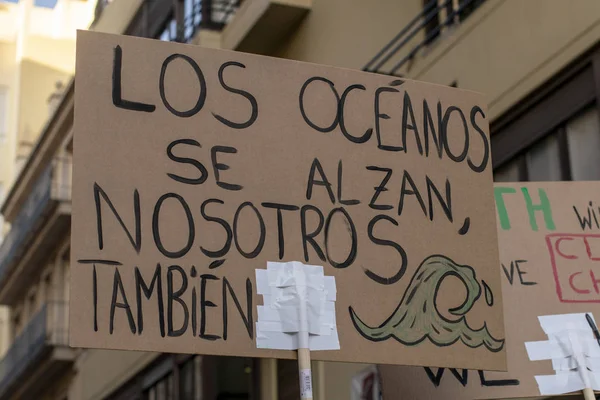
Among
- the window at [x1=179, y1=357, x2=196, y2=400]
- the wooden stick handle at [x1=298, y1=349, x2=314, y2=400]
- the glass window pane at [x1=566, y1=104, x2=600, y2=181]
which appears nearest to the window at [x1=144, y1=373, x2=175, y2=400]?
the window at [x1=179, y1=357, x2=196, y2=400]

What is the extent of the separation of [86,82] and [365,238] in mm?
955

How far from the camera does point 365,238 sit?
3.56 metres

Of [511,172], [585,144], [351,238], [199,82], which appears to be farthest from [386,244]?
[511,172]

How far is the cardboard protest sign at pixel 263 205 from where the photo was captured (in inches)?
128

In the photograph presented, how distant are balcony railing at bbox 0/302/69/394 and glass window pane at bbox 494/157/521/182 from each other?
14961 mm

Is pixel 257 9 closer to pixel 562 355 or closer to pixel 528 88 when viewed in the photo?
pixel 528 88

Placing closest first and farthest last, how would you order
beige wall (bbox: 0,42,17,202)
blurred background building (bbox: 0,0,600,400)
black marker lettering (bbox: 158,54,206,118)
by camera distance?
black marker lettering (bbox: 158,54,206,118) < blurred background building (bbox: 0,0,600,400) < beige wall (bbox: 0,42,17,202)

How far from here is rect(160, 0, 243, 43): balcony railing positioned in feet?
44.0

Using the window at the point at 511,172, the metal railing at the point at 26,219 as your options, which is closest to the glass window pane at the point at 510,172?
the window at the point at 511,172

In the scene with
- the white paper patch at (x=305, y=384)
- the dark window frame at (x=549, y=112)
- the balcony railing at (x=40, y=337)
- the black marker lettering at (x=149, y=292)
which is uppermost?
the balcony railing at (x=40, y=337)

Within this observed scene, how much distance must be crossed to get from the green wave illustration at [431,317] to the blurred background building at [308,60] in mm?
3359

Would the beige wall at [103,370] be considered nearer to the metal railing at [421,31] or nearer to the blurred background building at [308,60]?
the blurred background building at [308,60]

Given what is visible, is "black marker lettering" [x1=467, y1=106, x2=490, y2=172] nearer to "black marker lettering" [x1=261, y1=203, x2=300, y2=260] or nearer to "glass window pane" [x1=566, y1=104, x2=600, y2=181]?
"black marker lettering" [x1=261, y1=203, x2=300, y2=260]

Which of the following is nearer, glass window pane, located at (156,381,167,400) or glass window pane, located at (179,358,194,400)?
glass window pane, located at (179,358,194,400)
